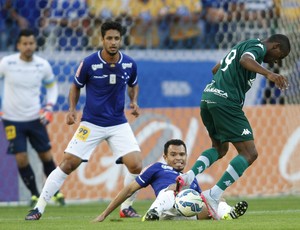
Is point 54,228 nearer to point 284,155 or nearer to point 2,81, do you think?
point 2,81

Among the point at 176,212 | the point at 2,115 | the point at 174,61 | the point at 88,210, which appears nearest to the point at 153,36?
the point at 174,61

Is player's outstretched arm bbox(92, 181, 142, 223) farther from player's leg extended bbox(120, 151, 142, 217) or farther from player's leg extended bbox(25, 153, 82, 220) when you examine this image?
player's leg extended bbox(120, 151, 142, 217)

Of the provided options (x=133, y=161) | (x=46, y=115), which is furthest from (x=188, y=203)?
(x=46, y=115)

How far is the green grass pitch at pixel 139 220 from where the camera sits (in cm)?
762

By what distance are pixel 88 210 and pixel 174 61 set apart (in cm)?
348

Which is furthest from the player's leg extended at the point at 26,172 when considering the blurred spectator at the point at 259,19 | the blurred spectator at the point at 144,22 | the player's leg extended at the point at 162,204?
the blurred spectator at the point at 259,19

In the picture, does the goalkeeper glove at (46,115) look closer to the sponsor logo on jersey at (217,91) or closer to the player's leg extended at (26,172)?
the player's leg extended at (26,172)

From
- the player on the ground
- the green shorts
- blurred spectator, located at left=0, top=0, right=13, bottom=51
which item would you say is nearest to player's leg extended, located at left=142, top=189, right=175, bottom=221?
the player on the ground

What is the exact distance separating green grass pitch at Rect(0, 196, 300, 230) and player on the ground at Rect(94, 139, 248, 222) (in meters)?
0.14

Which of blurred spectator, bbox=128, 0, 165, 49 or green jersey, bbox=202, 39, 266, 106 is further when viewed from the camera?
blurred spectator, bbox=128, 0, 165, 49

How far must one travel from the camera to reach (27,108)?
12.4 meters

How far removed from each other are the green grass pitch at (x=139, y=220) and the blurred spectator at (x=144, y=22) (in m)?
3.22

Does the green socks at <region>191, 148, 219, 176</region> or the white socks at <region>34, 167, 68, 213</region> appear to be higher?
the green socks at <region>191, 148, 219, 176</region>

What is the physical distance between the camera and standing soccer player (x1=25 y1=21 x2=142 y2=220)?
31.3 feet
